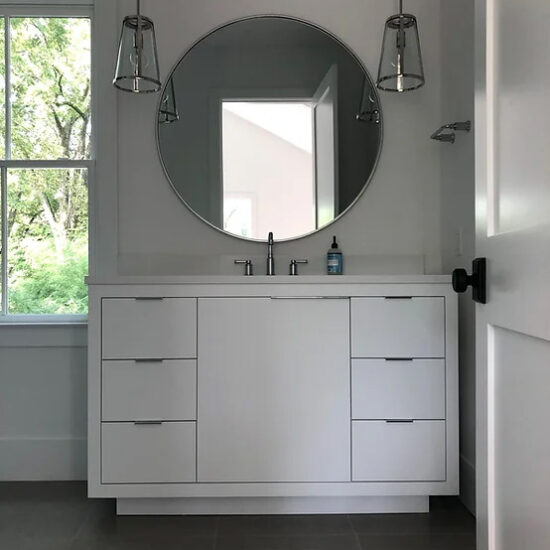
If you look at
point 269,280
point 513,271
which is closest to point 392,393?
point 269,280

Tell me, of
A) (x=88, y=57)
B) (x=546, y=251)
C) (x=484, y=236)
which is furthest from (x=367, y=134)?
(x=546, y=251)

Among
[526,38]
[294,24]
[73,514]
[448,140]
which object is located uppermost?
[294,24]

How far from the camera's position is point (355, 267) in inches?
102

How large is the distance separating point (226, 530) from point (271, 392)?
52 centimetres

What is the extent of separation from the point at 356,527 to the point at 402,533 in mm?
165

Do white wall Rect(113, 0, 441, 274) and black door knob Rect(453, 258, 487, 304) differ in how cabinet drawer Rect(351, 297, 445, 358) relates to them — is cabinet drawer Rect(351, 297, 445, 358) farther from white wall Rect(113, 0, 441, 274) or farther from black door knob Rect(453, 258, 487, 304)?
black door knob Rect(453, 258, 487, 304)

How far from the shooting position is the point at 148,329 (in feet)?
6.75

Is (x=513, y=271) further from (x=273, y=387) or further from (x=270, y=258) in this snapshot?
(x=270, y=258)

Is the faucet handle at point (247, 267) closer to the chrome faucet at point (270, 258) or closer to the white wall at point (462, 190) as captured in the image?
the chrome faucet at point (270, 258)

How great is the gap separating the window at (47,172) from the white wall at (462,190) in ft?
5.43

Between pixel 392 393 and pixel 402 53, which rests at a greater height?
pixel 402 53

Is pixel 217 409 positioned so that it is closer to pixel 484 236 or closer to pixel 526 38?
pixel 484 236

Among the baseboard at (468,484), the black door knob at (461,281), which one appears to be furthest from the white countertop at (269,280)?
the black door knob at (461,281)

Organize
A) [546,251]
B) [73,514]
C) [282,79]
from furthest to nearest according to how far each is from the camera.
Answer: [282,79], [73,514], [546,251]
